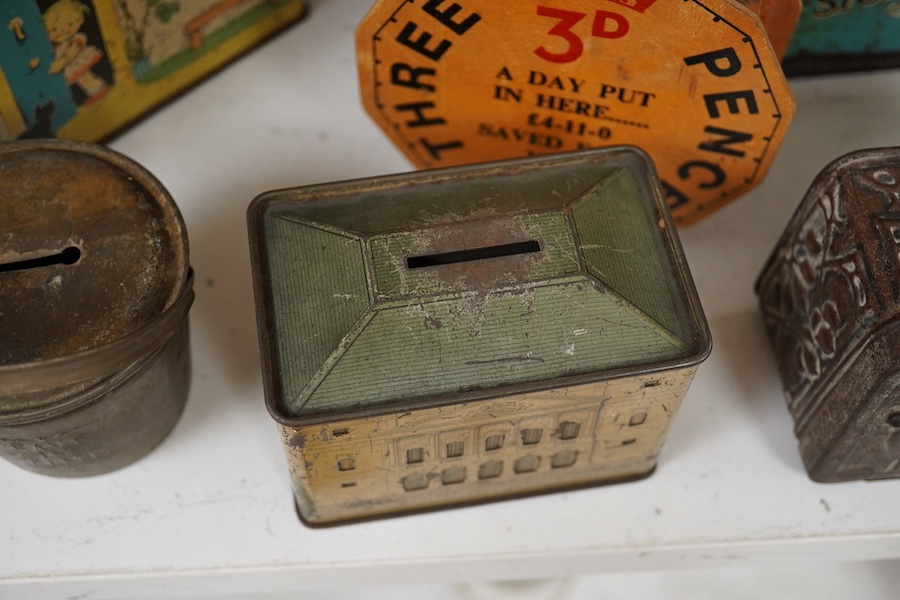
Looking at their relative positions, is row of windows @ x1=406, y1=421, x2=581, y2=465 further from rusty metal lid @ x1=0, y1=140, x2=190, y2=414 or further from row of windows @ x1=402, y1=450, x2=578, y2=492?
rusty metal lid @ x1=0, y1=140, x2=190, y2=414

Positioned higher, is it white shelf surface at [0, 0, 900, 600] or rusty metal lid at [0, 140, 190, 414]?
rusty metal lid at [0, 140, 190, 414]

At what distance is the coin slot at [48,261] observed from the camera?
98 cm

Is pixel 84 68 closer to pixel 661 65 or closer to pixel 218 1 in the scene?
pixel 218 1

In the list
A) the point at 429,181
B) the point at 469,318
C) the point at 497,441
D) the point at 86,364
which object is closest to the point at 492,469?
the point at 497,441

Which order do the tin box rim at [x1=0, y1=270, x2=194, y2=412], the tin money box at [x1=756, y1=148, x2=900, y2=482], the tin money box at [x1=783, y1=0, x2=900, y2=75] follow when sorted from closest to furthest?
the tin box rim at [x1=0, y1=270, x2=194, y2=412] < the tin money box at [x1=756, y1=148, x2=900, y2=482] < the tin money box at [x1=783, y1=0, x2=900, y2=75]

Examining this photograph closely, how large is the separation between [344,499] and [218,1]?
64cm

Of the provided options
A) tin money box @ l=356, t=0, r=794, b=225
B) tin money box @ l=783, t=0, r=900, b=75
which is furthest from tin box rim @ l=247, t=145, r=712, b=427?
tin money box @ l=783, t=0, r=900, b=75

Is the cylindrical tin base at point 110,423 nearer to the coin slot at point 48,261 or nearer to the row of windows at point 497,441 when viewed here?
the coin slot at point 48,261

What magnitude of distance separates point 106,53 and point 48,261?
329 millimetres

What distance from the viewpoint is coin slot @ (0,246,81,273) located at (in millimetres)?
976

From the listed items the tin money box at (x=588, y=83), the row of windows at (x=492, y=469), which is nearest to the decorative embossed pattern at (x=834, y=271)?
the tin money box at (x=588, y=83)

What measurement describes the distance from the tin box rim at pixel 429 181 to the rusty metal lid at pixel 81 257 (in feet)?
0.26

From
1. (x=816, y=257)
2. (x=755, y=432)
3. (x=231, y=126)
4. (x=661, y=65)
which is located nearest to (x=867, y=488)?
(x=755, y=432)

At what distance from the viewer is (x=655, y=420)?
1022mm
